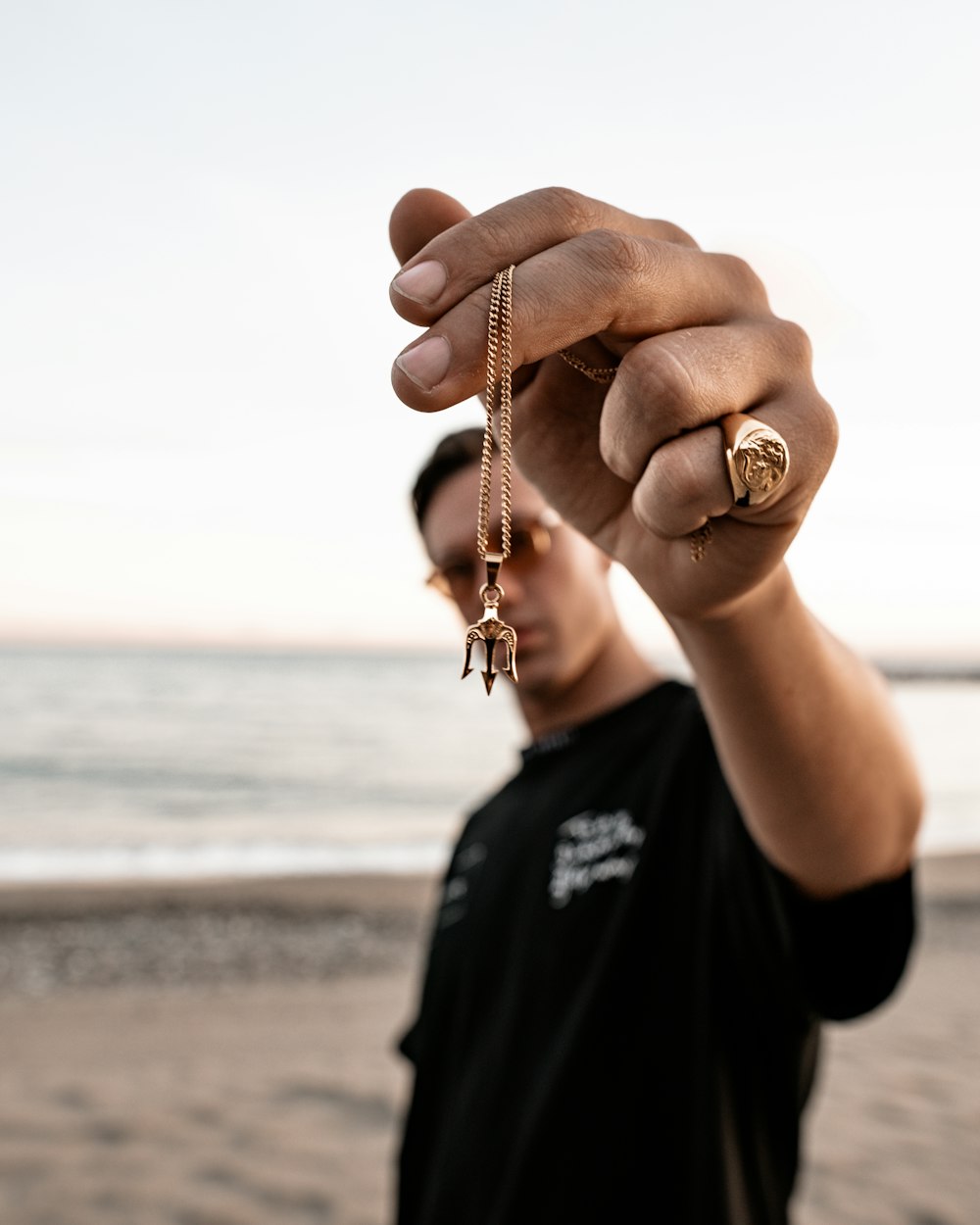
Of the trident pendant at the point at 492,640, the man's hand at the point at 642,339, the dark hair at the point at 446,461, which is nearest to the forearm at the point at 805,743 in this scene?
the man's hand at the point at 642,339

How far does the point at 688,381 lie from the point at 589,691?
1.83 m

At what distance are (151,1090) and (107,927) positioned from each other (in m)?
3.97

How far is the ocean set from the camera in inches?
583

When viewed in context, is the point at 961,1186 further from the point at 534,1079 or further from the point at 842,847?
the point at 842,847

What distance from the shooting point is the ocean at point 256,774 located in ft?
48.6

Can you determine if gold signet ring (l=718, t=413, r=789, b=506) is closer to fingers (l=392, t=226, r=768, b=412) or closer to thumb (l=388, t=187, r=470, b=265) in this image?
fingers (l=392, t=226, r=768, b=412)

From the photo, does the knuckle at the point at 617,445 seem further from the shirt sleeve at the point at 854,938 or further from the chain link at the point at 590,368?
the shirt sleeve at the point at 854,938

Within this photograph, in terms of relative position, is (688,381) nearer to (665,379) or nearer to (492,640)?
(665,379)

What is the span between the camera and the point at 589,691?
9.34 ft

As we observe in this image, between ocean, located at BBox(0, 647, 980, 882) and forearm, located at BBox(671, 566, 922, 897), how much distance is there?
1229 cm

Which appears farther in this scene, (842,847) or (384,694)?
(384,694)

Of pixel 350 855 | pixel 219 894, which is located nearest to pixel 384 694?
pixel 350 855

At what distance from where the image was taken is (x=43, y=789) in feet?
65.1

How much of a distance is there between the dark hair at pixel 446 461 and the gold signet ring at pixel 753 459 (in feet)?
6.20
